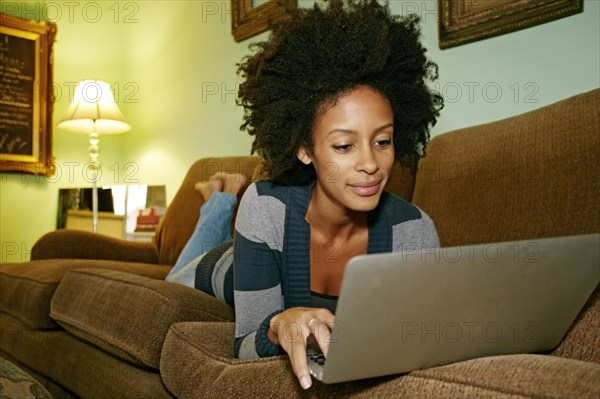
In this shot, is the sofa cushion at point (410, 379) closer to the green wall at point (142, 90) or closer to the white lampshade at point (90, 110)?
the green wall at point (142, 90)

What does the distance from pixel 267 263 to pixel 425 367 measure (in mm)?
437

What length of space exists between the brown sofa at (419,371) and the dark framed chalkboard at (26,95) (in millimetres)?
1751

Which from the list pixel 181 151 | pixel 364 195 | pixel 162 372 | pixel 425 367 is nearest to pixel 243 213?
pixel 364 195

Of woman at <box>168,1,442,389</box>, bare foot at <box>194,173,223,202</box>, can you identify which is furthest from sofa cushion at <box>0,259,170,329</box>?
woman at <box>168,1,442,389</box>

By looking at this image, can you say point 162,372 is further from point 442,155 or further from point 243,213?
point 442,155

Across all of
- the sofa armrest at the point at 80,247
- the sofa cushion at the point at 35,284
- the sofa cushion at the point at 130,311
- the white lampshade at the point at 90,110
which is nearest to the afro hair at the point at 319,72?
the sofa cushion at the point at 130,311

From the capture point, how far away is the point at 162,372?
1079 millimetres

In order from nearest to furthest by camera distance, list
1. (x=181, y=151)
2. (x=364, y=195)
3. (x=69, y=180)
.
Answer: (x=364, y=195)
(x=181, y=151)
(x=69, y=180)

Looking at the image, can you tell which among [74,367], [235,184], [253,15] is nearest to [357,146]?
[74,367]

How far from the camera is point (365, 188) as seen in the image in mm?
975

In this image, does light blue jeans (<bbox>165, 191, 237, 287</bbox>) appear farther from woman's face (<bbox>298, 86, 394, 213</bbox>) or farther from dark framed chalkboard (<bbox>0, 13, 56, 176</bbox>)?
dark framed chalkboard (<bbox>0, 13, 56, 176</bbox>)

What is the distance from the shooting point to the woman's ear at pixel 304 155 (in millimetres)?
1090

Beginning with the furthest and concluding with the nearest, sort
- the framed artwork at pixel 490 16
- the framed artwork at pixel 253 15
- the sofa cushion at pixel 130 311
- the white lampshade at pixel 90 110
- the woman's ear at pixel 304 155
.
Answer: the white lampshade at pixel 90 110 < the framed artwork at pixel 253 15 < the framed artwork at pixel 490 16 < the sofa cushion at pixel 130 311 < the woman's ear at pixel 304 155

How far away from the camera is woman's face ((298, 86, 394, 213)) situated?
956mm
